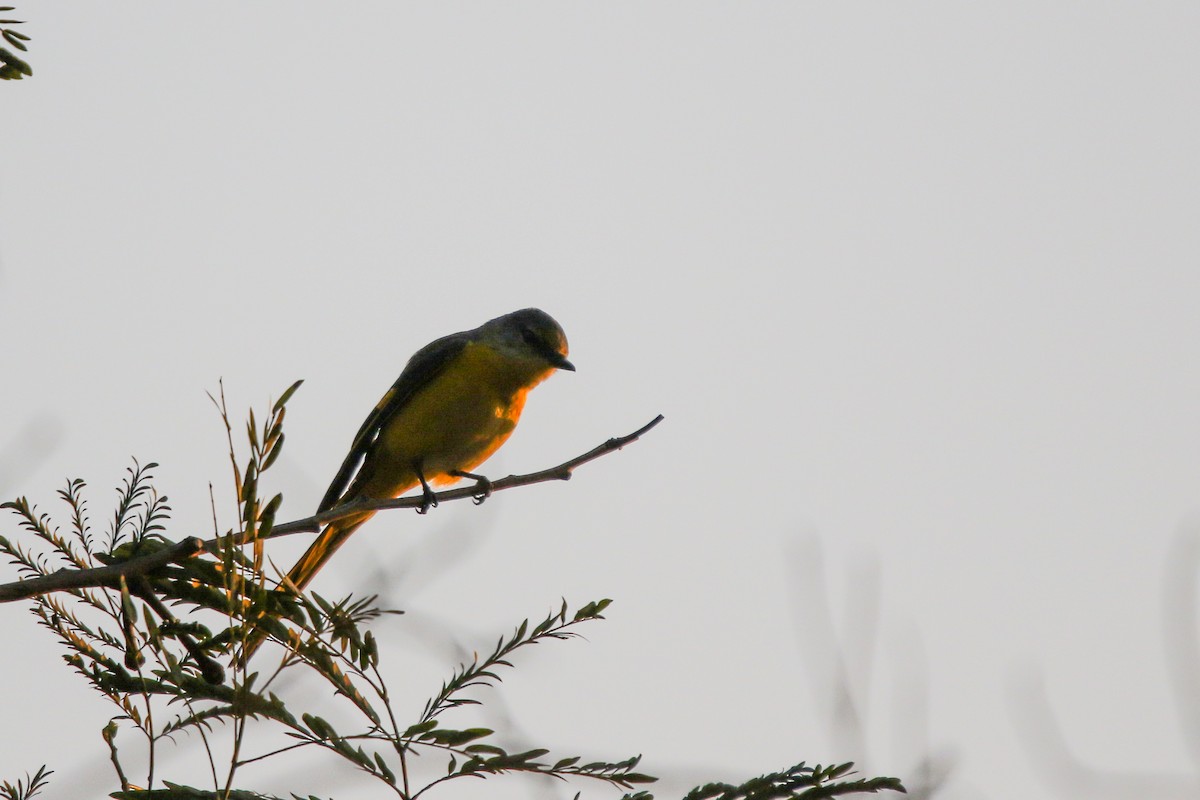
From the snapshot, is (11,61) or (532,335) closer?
(11,61)

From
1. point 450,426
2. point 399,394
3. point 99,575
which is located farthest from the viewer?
point 399,394

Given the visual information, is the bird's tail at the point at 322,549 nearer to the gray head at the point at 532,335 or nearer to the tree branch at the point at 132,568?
the gray head at the point at 532,335

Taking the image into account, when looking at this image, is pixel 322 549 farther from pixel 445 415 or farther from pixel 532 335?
pixel 532 335

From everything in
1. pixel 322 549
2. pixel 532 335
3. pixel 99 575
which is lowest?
pixel 99 575

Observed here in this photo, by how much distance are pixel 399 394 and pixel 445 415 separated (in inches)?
25.2

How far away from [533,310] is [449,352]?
923 millimetres

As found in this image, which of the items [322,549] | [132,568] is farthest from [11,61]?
[322,549]

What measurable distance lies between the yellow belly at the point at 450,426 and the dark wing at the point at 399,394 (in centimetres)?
7

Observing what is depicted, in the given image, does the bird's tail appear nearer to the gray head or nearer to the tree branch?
the gray head

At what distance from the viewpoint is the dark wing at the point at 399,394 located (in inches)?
275

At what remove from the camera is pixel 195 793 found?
2.40m

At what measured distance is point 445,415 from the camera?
6.98 m

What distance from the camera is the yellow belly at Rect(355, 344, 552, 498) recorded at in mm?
Answer: 6953

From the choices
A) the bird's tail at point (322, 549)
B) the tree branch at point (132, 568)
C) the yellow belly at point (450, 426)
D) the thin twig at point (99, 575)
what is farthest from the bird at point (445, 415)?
the thin twig at point (99, 575)
